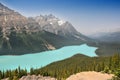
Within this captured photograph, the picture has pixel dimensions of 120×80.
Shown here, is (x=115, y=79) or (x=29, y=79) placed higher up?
(x=115, y=79)

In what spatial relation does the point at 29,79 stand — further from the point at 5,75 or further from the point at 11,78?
the point at 5,75

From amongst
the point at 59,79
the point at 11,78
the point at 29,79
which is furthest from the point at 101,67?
the point at 11,78

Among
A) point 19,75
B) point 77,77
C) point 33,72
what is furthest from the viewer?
point 33,72

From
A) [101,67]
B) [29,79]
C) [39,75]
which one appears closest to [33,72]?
[39,75]

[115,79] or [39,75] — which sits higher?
[115,79]

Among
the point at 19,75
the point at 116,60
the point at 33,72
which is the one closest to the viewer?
the point at 116,60

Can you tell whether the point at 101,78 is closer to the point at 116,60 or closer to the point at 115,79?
the point at 115,79

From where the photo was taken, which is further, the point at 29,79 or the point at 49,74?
the point at 49,74

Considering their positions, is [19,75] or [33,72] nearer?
[19,75]

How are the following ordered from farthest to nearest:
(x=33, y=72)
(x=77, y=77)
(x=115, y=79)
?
(x=33, y=72)
(x=77, y=77)
(x=115, y=79)
